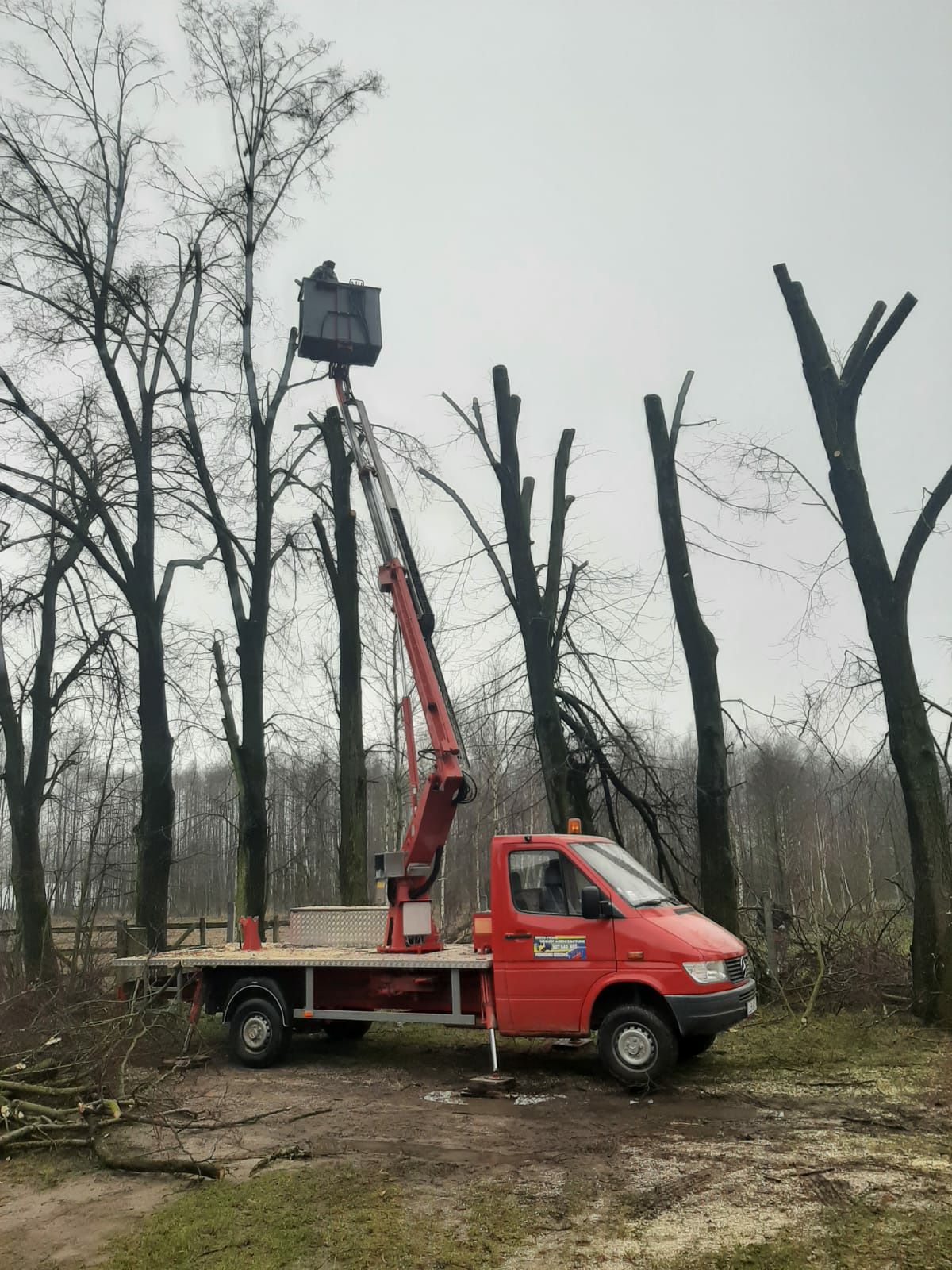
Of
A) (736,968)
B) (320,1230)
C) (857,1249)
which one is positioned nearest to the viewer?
(857,1249)

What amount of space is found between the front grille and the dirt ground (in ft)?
2.66

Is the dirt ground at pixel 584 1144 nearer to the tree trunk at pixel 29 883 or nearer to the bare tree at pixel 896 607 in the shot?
the bare tree at pixel 896 607

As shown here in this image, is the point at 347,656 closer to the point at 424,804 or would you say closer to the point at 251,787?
the point at 251,787

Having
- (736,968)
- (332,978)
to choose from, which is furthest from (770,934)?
(332,978)

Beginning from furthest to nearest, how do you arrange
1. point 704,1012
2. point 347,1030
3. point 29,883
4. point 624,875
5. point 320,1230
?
point 29,883 → point 347,1030 → point 624,875 → point 704,1012 → point 320,1230

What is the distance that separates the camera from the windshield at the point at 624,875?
8.69 metres

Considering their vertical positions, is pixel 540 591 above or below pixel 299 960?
above

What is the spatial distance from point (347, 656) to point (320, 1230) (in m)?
11.9

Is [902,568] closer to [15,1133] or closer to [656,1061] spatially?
[656,1061]

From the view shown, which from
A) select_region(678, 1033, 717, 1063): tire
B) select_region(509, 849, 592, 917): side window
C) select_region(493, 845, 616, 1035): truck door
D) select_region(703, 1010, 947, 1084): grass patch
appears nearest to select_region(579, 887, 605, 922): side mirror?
select_region(493, 845, 616, 1035): truck door

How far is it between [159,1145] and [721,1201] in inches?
149

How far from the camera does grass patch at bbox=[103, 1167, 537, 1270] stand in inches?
178

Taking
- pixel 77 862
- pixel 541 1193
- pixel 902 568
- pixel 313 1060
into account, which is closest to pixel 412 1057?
pixel 313 1060

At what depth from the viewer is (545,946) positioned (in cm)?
857
